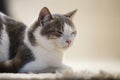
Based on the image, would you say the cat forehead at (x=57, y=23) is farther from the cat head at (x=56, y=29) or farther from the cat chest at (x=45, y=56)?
the cat chest at (x=45, y=56)

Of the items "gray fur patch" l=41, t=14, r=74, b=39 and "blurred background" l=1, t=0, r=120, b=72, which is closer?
"gray fur patch" l=41, t=14, r=74, b=39

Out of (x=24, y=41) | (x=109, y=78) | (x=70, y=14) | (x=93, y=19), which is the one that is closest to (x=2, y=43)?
(x=24, y=41)

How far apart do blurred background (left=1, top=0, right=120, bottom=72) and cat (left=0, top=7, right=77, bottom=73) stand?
1.83 ft

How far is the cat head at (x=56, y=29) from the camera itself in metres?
1.10

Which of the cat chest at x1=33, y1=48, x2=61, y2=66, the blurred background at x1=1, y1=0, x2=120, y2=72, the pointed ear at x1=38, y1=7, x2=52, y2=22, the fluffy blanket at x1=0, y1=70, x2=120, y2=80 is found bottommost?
the fluffy blanket at x1=0, y1=70, x2=120, y2=80

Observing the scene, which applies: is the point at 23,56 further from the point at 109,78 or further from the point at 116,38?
the point at 116,38

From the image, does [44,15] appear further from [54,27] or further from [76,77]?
[76,77]

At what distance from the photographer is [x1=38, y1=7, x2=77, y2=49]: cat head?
1.10 metres

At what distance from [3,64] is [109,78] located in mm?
466

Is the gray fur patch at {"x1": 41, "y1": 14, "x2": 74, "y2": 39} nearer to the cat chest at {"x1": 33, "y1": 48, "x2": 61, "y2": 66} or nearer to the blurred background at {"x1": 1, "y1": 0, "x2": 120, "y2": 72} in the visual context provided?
the cat chest at {"x1": 33, "y1": 48, "x2": 61, "y2": 66}

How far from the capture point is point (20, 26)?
126 cm

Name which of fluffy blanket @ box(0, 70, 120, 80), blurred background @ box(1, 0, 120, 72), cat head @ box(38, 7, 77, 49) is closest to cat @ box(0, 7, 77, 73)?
cat head @ box(38, 7, 77, 49)

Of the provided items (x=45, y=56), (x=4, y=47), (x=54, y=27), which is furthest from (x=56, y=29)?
(x=4, y=47)

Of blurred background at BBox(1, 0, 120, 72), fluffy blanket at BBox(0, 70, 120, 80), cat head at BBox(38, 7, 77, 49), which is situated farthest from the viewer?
blurred background at BBox(1, 0, 120, 72)
